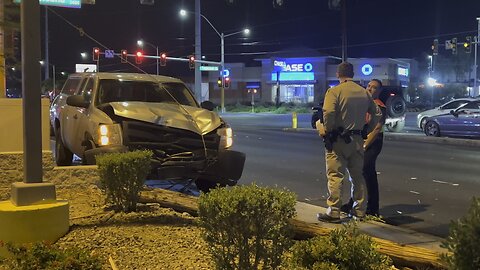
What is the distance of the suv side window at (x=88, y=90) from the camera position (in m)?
8.72

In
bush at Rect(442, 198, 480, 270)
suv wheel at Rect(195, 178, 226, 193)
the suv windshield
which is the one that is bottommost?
suv wheel at Rect(195, 178, 226, 193)

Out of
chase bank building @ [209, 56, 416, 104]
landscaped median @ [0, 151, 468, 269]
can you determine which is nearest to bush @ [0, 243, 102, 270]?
landscaped median @ [0, 151, 468, 269]

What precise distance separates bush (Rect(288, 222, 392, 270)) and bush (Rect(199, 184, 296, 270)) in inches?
14.1

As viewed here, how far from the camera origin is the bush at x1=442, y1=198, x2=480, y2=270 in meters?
2.35

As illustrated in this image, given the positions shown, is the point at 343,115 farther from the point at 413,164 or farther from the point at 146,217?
the point at 413,164

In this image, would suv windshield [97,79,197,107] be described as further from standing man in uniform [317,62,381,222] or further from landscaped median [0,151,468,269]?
standing man in uniform [317,62,381,222]

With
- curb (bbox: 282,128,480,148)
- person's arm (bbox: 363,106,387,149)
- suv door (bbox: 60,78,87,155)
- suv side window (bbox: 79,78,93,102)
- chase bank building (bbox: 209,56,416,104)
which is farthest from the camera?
chase bank building (bbox: 209,56,416,104)

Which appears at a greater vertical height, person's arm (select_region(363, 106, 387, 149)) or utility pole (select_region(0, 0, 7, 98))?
utility pole (select_region(0, 0, 7, 98))

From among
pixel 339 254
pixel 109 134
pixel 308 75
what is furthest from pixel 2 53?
pixel 308 75

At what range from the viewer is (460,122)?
19938 millimetres

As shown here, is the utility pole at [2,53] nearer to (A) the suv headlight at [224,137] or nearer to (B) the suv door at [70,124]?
(B) the suv door at [70,124]

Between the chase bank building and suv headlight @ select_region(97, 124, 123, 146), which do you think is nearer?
suv headlight @ select_region(97, 124, 123, 146)

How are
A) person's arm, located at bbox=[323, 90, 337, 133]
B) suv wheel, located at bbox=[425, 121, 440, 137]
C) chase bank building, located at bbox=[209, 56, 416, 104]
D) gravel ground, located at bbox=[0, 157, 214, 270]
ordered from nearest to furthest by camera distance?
gravel ground, located at bbox=[0, 157, 214, 270]
person's arm, located at bbox=[323, 90, 337, 133]
suv wheel, located at bbox=[425, 121, 440, 137]
chase bank building, located at bbox=[209, 56, 416, 104]

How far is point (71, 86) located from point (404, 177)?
22.1 feet
